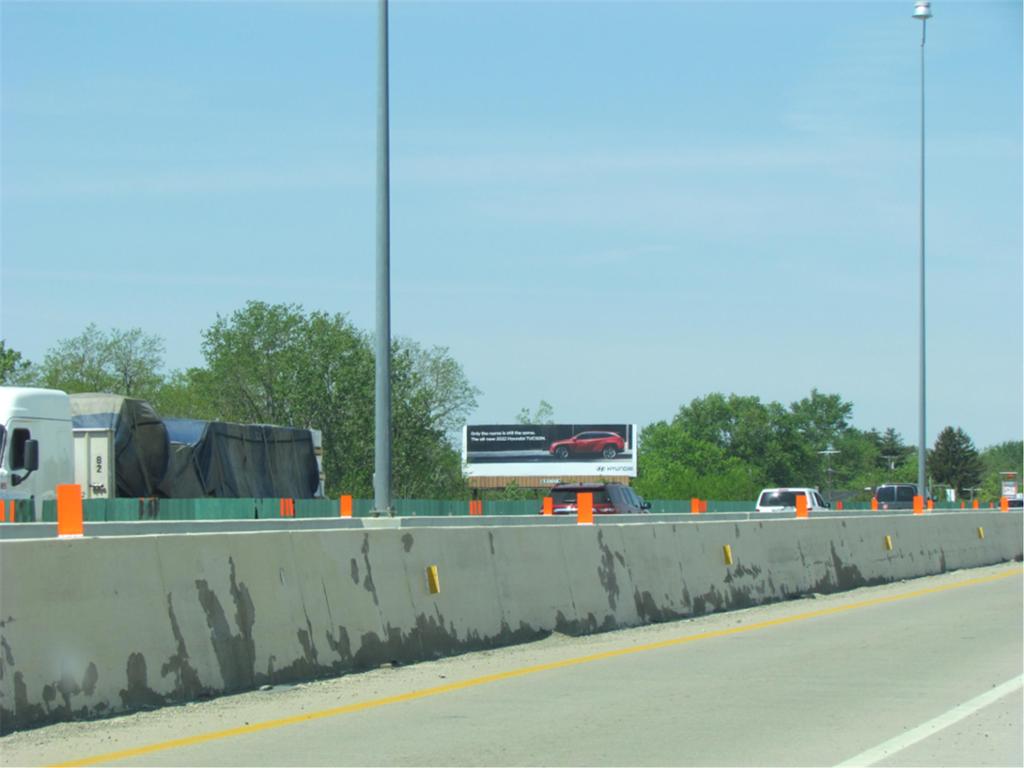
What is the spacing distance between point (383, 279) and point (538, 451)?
257 ft

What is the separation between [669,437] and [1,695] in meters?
159

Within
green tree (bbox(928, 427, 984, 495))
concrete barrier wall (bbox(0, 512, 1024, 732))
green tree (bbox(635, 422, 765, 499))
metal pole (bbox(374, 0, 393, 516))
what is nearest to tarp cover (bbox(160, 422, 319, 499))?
metal pole (bbox(374, 0, 393, 516))

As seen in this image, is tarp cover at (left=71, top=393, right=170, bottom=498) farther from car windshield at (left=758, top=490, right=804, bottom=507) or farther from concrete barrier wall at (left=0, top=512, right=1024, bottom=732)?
car windshield at (left=758, top=490, right=804, bottom=507)

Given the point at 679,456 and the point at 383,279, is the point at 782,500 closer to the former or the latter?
the point at 383,279

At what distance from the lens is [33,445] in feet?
69.4

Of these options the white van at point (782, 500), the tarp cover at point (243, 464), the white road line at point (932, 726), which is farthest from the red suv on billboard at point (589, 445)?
the white road line at point (932, 726)

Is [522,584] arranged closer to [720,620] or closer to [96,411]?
[720,620]

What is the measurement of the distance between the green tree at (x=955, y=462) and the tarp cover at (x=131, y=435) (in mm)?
154007

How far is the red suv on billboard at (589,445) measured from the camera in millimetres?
96625

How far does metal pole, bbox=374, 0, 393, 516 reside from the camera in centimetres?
1905

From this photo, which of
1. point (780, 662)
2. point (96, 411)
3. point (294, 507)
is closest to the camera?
point (780, 662)

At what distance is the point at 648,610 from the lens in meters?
15.9

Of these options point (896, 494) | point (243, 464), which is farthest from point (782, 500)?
point (896, 494)

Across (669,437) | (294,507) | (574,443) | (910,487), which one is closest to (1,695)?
(294,507)
